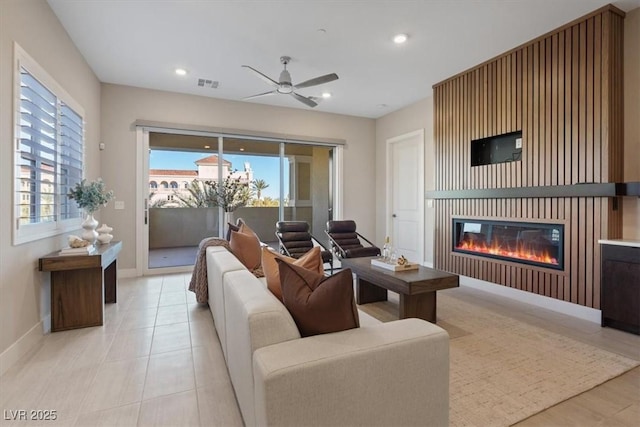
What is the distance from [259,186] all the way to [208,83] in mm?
1966

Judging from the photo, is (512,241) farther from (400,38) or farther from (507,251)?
(400,38)

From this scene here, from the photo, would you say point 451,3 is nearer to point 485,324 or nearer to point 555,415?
point 485,324

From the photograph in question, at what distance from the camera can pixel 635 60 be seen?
10.1 feet

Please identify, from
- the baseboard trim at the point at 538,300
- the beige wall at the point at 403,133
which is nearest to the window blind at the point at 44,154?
the baseboard trim at the point at 538,300

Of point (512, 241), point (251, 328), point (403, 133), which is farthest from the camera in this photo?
point (403, 133)

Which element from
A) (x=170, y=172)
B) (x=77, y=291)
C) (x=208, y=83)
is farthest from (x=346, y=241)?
(x=77, y=291)

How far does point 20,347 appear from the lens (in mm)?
2400

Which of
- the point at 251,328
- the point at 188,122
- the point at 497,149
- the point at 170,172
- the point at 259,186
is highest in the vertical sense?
the point at 188,122

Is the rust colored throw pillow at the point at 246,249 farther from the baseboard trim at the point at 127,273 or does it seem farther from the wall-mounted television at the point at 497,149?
Result: the wall-mounted television at the point at 497,149

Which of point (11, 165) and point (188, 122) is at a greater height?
point (188, 122)

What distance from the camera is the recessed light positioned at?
138 inches

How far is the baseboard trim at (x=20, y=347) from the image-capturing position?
220cm

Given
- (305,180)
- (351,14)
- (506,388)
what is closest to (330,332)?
(506,388)

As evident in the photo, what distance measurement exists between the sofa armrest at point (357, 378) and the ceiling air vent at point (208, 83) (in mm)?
4566
